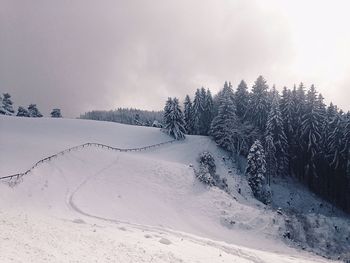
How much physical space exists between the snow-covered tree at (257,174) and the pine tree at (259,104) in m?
15.2

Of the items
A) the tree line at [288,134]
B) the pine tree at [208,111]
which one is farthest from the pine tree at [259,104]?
the pine tree at [208,111]

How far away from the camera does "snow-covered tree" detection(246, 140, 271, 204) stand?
195 ft

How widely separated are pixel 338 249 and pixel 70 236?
30405mm

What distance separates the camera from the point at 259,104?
76.4m

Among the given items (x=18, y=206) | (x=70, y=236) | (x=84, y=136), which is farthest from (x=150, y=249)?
(x=84, y=136)

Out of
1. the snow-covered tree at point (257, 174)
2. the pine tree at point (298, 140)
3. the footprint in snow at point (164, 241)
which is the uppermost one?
the pine tree at point (298, 140)

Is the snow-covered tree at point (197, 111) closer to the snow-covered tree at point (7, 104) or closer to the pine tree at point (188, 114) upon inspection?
the pine tree at point (188, 114)

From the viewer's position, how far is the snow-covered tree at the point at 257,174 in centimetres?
5950

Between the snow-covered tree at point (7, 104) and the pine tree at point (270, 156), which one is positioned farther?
the snow-covered tree at point (7, 104)

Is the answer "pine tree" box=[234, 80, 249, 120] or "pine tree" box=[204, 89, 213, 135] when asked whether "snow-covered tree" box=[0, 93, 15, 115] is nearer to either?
"pine tree" box=[204, 89, 213, 135]

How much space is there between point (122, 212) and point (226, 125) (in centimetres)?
4047

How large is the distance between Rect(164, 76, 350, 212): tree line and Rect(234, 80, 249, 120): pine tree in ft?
0.70

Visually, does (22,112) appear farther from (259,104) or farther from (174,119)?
(259,104)

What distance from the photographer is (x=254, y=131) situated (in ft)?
239
